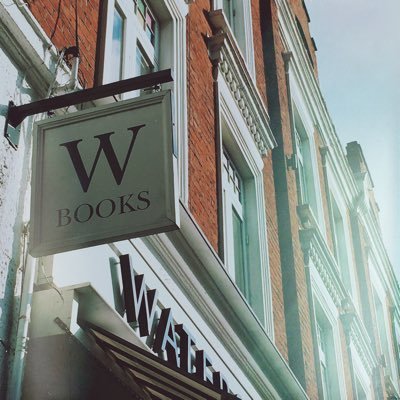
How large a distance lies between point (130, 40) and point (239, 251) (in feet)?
10.8

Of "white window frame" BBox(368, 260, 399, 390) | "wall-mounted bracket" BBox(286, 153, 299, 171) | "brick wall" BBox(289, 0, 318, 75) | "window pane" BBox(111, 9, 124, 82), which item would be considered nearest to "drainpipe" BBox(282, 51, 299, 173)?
"wall-mounted bracket" BBox(286, 153, 299, 171)

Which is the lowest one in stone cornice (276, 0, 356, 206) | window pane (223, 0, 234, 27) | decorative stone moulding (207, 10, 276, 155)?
decorative stone moulding (207, 10, 276, 155)

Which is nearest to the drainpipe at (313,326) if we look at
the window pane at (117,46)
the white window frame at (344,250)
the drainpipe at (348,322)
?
the drainpipe at (348,322)

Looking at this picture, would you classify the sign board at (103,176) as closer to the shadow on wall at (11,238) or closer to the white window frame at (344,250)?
the shadow on wall at (11,238)

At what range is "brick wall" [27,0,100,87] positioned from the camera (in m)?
5.74

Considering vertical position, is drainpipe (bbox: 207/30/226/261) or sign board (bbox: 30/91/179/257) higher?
drainpipe (bbox: 207/30/226/261)

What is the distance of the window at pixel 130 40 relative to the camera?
6.97 m

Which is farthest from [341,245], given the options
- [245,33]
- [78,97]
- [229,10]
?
[78,97]

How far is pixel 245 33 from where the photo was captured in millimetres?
12164

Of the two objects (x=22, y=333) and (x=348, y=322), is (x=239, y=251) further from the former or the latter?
(x=22, y=333)

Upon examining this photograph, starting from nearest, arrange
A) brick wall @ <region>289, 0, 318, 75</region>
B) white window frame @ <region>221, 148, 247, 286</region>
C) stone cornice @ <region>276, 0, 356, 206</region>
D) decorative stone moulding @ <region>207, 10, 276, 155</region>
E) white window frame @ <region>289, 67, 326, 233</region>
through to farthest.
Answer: white window frame @ <region>221, 148, 247, 286</region> → decorative stone moulding @ <region>207, 10, 276, 155</region> → white window frame @ <region>289, 67, 326, 233</region> → stone cornice @ <region>276, 0, 356, 206</region> → brick wall @ <region>289, 0, 318, 75</region>

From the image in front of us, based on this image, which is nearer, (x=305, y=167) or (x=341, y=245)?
(x=305, y=167)

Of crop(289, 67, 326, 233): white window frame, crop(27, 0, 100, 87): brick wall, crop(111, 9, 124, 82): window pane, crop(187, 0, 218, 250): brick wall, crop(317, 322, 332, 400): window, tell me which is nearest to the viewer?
crop(27, 0, 100, 87): brick wall

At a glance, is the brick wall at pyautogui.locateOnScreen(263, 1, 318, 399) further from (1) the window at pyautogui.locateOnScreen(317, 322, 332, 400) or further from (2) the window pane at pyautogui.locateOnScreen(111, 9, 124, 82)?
(2) the window pane at pyautogui.locateOnScreen(111, 9, 124, 82)
